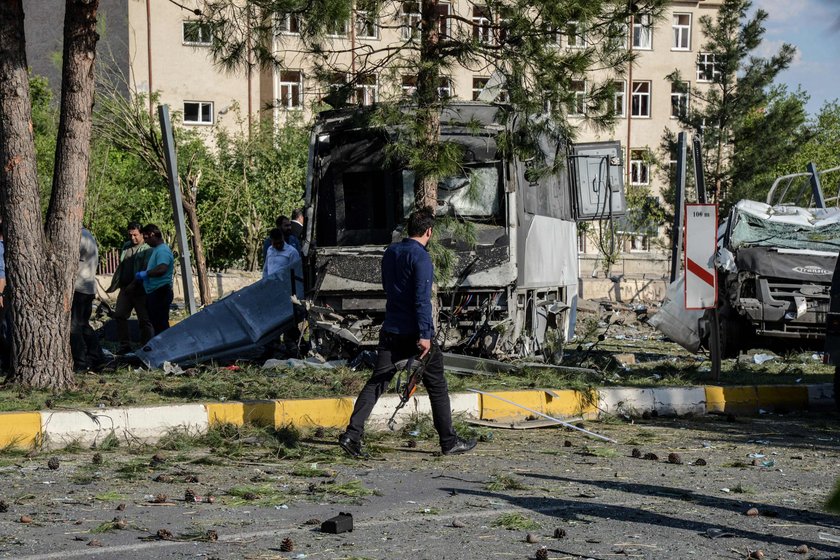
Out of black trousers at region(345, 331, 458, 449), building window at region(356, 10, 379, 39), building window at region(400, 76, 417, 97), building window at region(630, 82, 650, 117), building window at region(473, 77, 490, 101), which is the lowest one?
black trousers at region(345, 331, 458, 449)

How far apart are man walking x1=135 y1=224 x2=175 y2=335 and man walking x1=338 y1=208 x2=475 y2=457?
6.88 metres

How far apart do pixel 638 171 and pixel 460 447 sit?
1893 inches

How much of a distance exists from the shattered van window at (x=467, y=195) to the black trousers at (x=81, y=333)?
3490mm

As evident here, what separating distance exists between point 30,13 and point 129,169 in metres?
9.27

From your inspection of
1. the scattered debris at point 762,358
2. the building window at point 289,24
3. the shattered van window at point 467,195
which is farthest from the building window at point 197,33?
the scattered debris at point 762,358

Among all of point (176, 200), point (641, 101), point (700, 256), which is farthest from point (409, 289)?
point (641, 101)

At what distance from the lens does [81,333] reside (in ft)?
41.6

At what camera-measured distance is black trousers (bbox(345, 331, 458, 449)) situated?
8.30 meters

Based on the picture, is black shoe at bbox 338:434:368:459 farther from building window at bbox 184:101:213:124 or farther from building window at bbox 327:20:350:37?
building window at bbox 184:101:213:124

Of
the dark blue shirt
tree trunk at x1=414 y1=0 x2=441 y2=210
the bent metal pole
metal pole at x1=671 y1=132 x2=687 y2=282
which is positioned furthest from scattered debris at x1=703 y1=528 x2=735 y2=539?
metal pole at x1=671 y1=132 x2=687 y2=282

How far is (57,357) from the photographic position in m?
10.1

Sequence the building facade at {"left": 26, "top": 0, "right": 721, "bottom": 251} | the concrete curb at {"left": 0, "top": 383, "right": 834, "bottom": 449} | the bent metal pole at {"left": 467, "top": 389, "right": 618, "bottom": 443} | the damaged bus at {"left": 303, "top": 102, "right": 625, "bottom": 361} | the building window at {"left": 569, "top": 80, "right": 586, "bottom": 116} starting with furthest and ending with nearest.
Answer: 1. the damaged bus at {"left": 303, "top": 102, "right": 625, "bottom": 361}
2. the building facade at {"left": 26, "top": 0, "right": 721, "bottom": 251}
3. the building window at {"left": 569, "top": 80, "right": 586, "bottom": 116}
4. the bent metal pole at {"left": 467, "top": 389, "right": 618, "bottom": 443}
5. the concrete curb at {"left": 0, "top": 383, "right": 834, "bottom": 449}

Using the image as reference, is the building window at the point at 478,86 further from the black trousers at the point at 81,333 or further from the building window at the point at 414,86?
the black trousers at the point at 81,333

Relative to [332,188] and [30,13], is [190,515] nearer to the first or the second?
[332,188]
